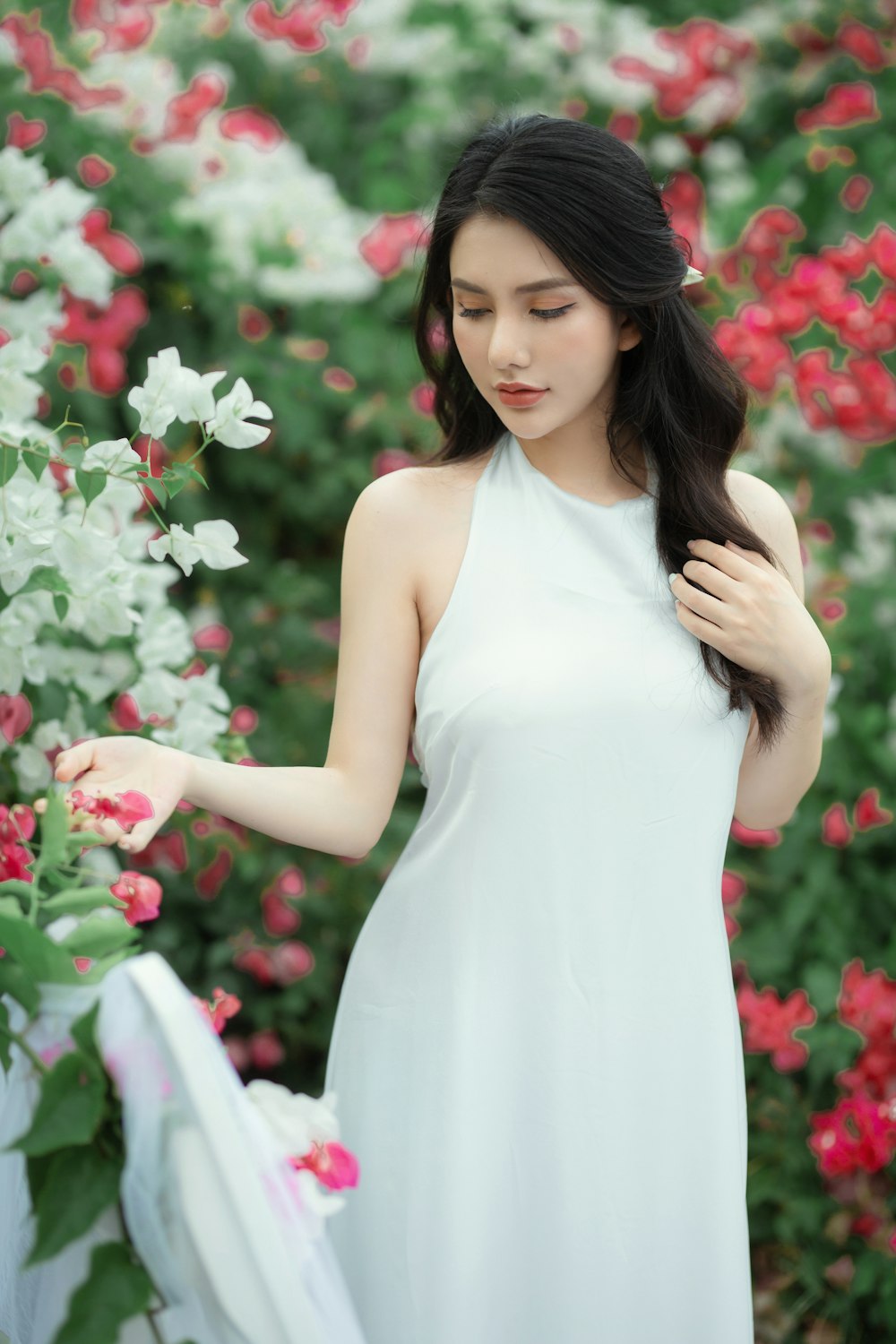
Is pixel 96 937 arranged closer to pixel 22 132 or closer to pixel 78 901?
pixel 78 901

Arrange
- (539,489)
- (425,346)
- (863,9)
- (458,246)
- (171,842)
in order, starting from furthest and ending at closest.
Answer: (863,9) < (171,842) < (425,346) < (539,489) < (458,246)

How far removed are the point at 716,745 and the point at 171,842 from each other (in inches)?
51.6

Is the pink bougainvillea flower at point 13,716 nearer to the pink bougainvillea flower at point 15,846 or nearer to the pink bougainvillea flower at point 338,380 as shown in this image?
the pink bougainvillea flower at point 15,846

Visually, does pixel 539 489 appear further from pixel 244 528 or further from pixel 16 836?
pixel 244 528

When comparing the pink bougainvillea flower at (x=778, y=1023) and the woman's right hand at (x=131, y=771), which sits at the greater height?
the woman's right hand at (x=131, y=771)

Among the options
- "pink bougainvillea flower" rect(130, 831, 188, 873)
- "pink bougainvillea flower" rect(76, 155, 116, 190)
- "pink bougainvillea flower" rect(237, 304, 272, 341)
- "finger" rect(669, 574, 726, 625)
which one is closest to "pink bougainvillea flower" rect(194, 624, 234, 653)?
"pink bougainvillea flower" rect(130, 831, 188, 873)

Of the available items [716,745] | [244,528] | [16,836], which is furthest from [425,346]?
[244,528]

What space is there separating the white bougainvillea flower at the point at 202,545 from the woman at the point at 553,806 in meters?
0.16

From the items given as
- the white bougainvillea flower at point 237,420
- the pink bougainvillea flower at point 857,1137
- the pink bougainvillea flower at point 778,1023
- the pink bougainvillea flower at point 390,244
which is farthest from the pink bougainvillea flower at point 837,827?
the white bougainvillea flower at point 237,420

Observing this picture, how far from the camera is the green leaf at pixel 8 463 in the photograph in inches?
59.2

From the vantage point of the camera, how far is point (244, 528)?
308 cm

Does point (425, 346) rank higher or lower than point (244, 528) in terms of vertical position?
higher

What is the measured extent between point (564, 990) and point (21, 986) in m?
0.61

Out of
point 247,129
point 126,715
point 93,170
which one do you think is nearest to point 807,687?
point 126,715
